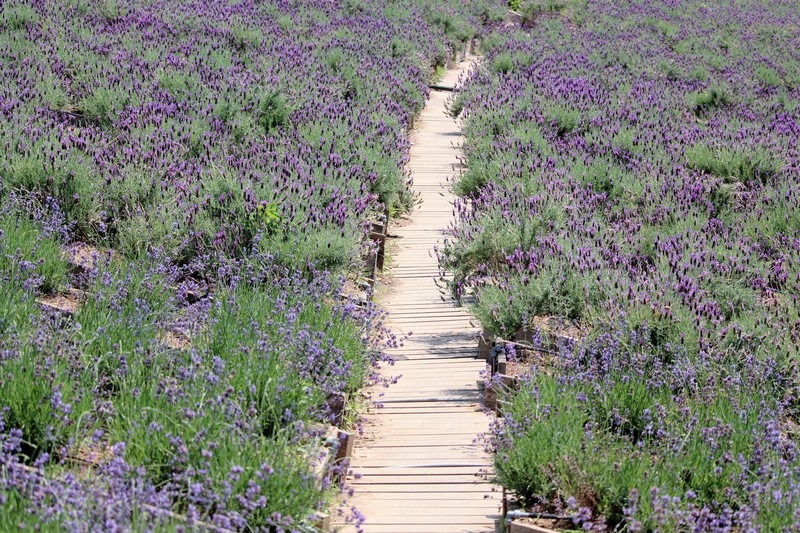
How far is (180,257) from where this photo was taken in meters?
7.06

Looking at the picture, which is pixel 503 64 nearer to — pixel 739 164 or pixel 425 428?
pixel 739 164

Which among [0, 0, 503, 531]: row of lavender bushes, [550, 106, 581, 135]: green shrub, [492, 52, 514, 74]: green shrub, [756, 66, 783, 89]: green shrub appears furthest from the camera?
[492, 52, 514, 74]: green shrub

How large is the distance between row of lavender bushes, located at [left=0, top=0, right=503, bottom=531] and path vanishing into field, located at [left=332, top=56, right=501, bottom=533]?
0.32 metres

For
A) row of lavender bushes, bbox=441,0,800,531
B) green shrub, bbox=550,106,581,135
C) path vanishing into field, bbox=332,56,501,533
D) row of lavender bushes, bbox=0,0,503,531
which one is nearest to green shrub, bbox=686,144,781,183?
row of lavender bushes, bbox=441,0,800,531

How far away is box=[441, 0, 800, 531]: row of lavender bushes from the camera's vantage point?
433 cm

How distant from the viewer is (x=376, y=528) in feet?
15.1

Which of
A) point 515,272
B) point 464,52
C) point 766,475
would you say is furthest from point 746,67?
point 766,475

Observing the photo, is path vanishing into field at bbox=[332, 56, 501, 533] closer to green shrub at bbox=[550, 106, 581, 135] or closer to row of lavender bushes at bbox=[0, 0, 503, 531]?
row of lavender bushes at bbox=[0, 0, 503, 531]

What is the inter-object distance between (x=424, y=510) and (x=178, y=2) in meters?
13.0

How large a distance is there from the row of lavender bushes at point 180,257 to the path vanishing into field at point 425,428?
1.05 ft

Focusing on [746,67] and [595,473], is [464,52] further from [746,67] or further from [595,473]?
[595,473]

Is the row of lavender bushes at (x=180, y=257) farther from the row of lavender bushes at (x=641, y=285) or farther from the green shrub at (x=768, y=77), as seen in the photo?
the green shrub at (x=768, y=77)

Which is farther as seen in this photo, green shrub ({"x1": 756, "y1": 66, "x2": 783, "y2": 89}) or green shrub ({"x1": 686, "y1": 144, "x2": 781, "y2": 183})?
green shrub ({"x1": 756, "y1": 66, "x2": 783, "y2": 89})

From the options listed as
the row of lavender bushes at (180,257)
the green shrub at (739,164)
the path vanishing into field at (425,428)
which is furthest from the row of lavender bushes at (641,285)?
the row of lavender bushes at (180,257)
